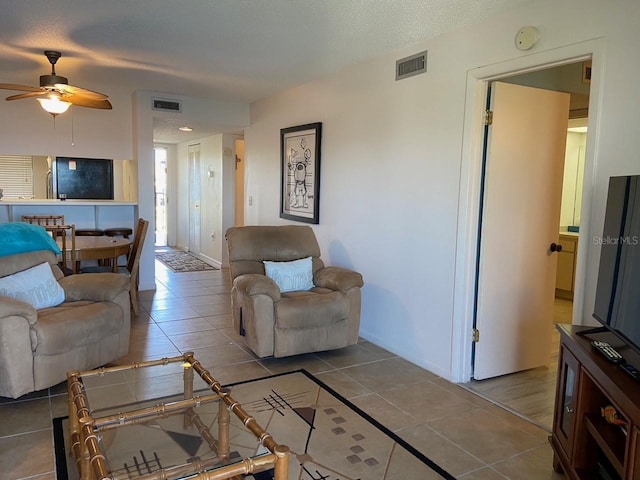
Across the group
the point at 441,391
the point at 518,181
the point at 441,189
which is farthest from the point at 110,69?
the point at 441,391

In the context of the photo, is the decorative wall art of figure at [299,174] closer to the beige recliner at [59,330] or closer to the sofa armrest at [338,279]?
the sofa armrest at [338,279]

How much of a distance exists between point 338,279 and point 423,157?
1.12 m

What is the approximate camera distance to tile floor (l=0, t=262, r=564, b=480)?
2328mm

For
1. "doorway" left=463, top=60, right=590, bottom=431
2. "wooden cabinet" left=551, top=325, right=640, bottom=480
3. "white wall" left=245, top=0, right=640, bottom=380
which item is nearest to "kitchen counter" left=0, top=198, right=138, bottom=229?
"white wall" left=245, top=0, right=640, bottom=380

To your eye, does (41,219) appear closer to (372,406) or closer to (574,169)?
(372,406)

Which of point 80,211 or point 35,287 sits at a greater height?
point 80,211

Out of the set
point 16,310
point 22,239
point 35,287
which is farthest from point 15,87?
point 16,310

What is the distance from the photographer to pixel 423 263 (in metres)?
3.54

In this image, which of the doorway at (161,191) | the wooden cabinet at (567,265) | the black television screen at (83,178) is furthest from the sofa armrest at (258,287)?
the doorway at (161,191)

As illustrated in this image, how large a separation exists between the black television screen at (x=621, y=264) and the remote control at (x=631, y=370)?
3.1 inches

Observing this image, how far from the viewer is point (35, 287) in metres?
3.22

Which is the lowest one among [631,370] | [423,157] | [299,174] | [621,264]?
[631,370]

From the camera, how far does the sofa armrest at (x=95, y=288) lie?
11.0 feet

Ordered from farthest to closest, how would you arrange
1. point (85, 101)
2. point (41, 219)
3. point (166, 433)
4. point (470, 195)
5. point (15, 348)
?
point (41, 219), point (85, 101), point (470, 195), point (15, 348), point (166, 433)
